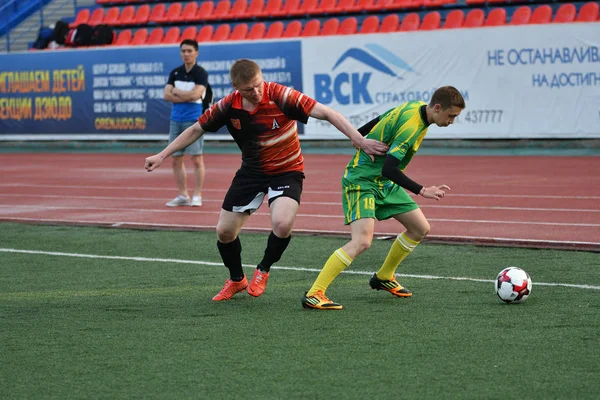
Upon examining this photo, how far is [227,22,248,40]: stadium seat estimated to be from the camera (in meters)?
26.0

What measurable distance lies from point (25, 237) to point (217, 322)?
5155mm

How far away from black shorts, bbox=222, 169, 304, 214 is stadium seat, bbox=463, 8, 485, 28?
16.4m

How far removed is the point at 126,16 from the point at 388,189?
23.5 m

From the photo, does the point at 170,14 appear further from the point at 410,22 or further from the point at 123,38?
the point at 410,22

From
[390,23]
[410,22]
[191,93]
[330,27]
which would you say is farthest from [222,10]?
[191,93]

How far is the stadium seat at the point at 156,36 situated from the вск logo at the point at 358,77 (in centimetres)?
715

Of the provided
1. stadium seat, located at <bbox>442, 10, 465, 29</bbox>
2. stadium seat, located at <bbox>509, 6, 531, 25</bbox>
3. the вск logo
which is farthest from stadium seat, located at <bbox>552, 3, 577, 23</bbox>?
the вск logo

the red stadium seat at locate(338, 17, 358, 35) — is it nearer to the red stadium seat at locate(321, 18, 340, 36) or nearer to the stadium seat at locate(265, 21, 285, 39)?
the red stadium seat at locate(321, 18, 340, 36)

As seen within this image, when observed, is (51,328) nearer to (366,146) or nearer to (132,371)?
(132,371)

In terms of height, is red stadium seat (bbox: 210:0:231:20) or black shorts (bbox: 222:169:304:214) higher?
red stadium seat (bbox: 210:0:231:20)

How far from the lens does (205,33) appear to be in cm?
2680

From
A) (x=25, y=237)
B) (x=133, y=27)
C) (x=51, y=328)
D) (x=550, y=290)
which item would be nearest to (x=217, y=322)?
(x=51, y=328)

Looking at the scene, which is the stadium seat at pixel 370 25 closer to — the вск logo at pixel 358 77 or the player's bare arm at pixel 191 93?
the вск logo at pixel 358 77

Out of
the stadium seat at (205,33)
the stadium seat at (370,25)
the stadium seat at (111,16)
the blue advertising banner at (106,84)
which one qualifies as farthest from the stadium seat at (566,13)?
the stadium seat at (111,16)
